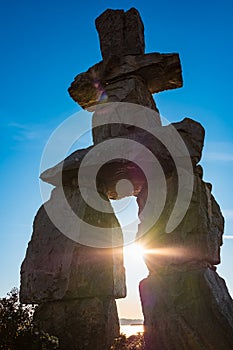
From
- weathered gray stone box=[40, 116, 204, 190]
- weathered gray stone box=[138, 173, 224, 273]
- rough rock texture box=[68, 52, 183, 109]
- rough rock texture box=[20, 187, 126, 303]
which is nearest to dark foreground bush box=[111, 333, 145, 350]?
rough rock texture box=[20, 187, 126, 303]

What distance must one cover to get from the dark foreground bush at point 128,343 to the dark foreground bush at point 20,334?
4.65 ft

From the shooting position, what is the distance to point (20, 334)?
16.4 feet

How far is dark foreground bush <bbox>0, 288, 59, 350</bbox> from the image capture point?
488 centimetres

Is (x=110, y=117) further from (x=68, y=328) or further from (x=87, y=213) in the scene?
(x=68, y=328)

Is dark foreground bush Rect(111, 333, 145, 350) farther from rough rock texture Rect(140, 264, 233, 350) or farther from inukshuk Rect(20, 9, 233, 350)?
rough rock texture Rect(140, 264, 233, 350)

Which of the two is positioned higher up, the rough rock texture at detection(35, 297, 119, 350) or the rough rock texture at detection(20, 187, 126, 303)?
the rough rock texture at detection(20, 187, 126, 303)

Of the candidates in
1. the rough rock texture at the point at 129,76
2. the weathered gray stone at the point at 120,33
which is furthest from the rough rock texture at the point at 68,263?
the weathered gray stone at the point at 120,33

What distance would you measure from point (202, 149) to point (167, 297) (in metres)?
3.15

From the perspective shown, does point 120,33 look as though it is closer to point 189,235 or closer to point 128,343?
point 189,235

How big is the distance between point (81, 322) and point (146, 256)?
5.72ft

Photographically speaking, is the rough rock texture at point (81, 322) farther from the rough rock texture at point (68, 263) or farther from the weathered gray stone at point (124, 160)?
the weathered gray stone at point (124, 160)

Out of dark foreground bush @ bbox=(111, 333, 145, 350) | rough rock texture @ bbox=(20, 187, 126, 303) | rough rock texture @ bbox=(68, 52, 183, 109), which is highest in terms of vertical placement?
rough rock texture @ bbox=(68, 52, 183, 109)

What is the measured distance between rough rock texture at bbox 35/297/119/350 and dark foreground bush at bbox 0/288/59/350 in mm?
837

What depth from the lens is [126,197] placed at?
8.40 m
